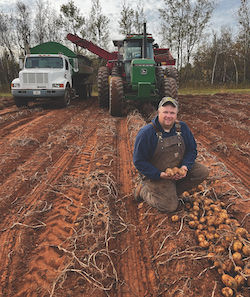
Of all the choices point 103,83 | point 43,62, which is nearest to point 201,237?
point 103,83

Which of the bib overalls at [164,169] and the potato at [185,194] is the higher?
the bib overalls at [164,169]

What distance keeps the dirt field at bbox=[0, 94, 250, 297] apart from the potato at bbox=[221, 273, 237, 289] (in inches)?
3.0

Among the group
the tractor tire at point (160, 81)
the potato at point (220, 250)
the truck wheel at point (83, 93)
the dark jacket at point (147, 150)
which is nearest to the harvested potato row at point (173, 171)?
the dark jacket at point (147, 150)

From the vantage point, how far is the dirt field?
2.05 meters

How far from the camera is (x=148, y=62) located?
7.71 m

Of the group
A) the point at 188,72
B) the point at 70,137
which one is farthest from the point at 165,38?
the point at 70,137

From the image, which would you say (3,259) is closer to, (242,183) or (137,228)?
(137,228)

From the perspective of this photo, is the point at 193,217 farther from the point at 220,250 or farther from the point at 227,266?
the point at 227,266

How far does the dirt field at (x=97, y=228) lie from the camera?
2.05 meters

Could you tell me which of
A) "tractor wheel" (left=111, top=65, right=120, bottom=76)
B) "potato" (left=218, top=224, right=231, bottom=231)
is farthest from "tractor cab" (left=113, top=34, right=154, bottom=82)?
"potato" (left=218, top=224, right=231, bottom=231)

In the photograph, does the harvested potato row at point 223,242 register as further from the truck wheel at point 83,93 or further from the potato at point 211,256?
the truck wheel at point 83,93

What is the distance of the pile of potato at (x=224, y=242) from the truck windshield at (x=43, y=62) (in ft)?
33.4

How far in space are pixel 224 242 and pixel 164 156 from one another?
3.80 ft

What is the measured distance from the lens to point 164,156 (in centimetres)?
292
